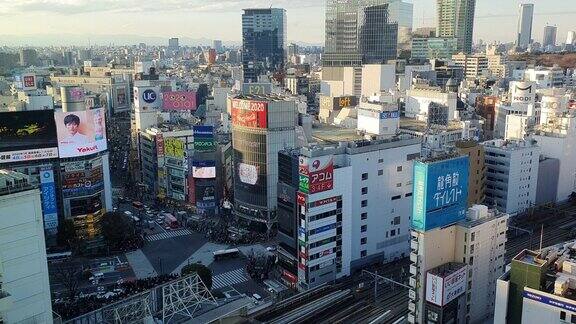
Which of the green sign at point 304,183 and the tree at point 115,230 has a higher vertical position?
the green sign at point 304,183

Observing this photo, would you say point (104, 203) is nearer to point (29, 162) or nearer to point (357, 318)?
point (29, 162)

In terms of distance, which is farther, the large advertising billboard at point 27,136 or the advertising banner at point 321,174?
the large advertising billboard at point 27,136

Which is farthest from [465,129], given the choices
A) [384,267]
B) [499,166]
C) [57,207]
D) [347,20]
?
[347,20]

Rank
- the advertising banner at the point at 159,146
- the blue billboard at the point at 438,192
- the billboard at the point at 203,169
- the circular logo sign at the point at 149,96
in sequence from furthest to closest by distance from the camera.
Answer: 1. the circular logo sign at the point at 149,96
2. the advertising banner at the point at 159,146
3. the billboard at the point at 203,169
4. the blue billboard at the point at 438,192

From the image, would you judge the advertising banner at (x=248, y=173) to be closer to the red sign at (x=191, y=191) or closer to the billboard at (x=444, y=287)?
the red sign at (x=191, y=191)

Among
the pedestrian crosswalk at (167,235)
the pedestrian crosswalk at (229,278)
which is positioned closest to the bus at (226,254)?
the pedestrian crosswalk at (229,278)

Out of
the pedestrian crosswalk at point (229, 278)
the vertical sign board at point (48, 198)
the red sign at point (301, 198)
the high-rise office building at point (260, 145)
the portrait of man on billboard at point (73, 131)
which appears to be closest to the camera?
the red sign at point (301, 198)

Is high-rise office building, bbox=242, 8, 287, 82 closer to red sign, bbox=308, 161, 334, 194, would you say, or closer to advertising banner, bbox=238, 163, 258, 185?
advertising banner, bbox=238, 163, 258, 185

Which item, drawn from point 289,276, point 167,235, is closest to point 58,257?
point 167,235
